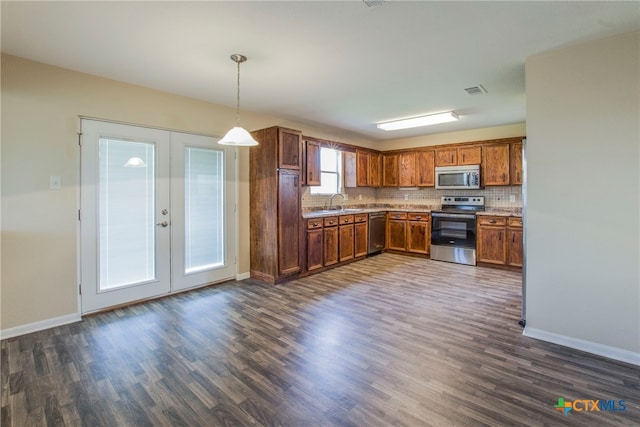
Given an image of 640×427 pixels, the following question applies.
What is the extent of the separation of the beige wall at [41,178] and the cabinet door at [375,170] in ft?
15.6

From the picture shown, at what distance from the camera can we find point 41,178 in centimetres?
299

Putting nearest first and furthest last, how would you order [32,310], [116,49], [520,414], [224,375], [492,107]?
[520,414] → [224,375] → [116,49] → [32,310] → [492,107]

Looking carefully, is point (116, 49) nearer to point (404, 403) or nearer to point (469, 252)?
point (404, 403)

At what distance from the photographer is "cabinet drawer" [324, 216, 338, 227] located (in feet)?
17.1

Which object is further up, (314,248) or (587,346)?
(314,248)

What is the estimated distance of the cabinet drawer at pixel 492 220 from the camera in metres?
5.18

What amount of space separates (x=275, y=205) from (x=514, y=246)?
156 inches

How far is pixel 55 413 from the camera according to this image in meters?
1.85

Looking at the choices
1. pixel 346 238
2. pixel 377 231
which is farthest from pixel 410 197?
pixel 346 238

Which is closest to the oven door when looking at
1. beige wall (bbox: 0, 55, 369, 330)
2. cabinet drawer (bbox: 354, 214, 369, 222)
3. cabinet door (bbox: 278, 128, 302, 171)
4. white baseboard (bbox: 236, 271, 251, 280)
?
cabinet drawer (bbox: 354, 214, 369, 222)

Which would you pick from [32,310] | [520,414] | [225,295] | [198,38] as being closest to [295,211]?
[225,295]

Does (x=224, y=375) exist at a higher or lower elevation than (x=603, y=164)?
lower

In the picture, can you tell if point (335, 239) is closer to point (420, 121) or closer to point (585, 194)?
point (420, 121)

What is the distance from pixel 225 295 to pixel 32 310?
186 centimetres
